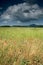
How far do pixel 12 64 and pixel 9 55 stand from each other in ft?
2.98

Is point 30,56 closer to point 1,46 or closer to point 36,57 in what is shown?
point 36,57

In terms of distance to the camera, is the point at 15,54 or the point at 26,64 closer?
the point at 26,64

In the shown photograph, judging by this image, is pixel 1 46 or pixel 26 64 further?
pixel 1 46

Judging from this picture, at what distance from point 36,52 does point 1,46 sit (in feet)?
6.96

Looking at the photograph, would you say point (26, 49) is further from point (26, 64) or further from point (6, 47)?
point (26, 64)

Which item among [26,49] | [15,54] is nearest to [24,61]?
[15,54]

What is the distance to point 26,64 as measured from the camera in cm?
945

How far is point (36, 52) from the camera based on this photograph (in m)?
10.8

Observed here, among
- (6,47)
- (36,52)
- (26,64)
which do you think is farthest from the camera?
(6,47)

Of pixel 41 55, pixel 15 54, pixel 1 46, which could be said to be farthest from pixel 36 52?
pixel 1 46

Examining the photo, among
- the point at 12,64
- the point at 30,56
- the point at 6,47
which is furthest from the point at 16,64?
the point at 6,47

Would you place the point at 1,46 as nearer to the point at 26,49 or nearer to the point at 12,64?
the point at 26,49

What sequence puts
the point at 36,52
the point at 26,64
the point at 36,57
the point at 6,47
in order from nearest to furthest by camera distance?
the point at 26,64 → the point at 36,57 → the point at 36,52 → the point at 6,47

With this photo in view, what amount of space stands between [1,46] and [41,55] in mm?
2468
